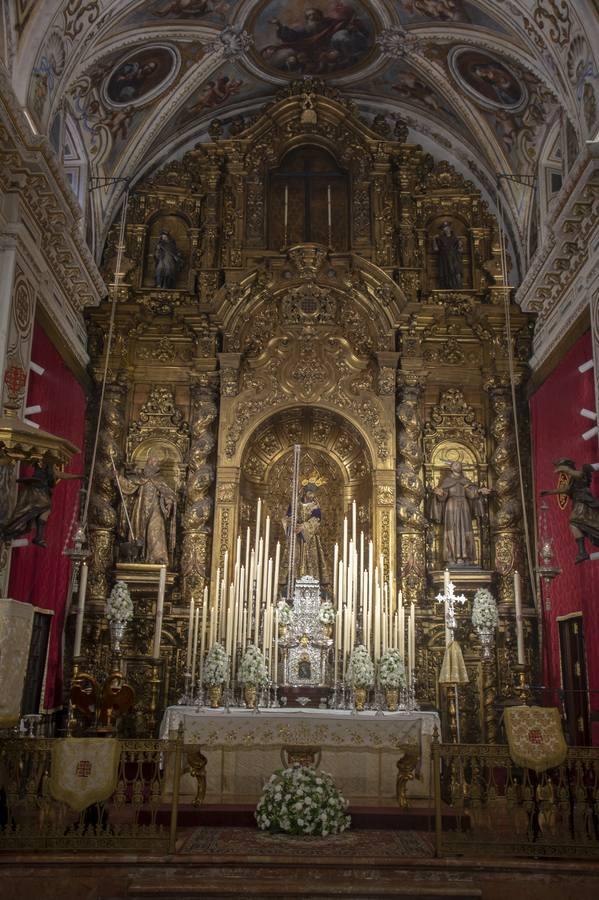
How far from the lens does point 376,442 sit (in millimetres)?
14336

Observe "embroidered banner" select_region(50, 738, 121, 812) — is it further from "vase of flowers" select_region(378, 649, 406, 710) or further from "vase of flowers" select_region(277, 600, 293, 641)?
"vase of flowers" select_region(277, 600, 293, 641)

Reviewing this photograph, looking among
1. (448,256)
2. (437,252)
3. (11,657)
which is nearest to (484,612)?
(448,256)

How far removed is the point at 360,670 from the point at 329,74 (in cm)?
1052

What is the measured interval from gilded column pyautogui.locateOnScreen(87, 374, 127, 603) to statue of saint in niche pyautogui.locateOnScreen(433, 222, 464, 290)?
19.3ft

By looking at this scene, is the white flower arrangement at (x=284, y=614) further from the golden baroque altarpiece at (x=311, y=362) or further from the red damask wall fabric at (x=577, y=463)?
the red damask wall fabric at (x=577, y=463)

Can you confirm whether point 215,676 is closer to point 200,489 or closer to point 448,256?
point 200,489

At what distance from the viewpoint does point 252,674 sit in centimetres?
1082

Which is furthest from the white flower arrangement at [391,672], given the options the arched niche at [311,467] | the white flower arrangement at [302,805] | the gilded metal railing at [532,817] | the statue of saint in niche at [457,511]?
the arched niche at [311,467]

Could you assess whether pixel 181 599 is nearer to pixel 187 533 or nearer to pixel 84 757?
pixel 187 533

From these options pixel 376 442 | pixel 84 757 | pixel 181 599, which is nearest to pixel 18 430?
pixel 84 757

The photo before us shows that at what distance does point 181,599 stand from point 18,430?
6.10 m

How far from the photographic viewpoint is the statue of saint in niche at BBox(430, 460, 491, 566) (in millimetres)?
13867

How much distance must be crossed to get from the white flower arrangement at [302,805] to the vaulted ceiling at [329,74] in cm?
833

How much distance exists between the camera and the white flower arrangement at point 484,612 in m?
12.6
